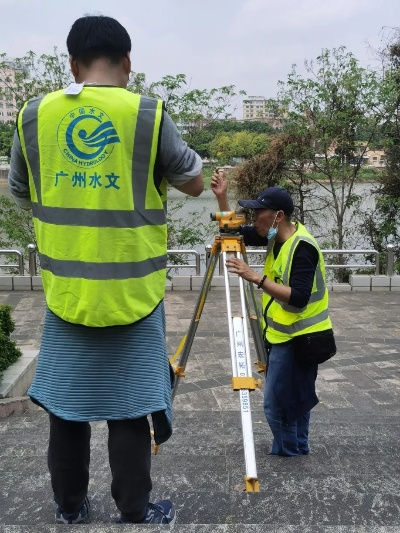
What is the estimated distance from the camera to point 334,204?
13.0 m

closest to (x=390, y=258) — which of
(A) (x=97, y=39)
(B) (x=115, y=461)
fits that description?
(B) (x=115, y=461)

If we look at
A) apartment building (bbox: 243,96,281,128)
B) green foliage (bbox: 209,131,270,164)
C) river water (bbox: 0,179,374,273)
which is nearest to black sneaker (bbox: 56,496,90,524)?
river water (bbox: 0,179,374,273)

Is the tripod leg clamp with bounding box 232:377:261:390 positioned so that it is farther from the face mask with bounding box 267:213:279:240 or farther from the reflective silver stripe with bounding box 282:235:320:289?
the face mask with bounding box 267:213:279:240

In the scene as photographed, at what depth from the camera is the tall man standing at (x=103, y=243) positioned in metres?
1.58

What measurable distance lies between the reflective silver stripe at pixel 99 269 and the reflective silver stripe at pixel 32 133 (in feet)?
0.67

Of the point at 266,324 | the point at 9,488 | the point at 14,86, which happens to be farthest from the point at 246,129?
the point at 9,488

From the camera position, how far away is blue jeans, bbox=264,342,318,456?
2842 millimetres

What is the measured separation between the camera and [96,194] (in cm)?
158

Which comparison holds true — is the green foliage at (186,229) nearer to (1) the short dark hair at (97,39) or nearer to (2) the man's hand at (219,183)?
(2) the man's hand at (219,183)

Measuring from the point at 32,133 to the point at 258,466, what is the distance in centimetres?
193

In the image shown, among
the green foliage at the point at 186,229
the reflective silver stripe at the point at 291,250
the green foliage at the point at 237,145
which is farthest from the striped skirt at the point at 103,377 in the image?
the green foliage at the point at 237,145

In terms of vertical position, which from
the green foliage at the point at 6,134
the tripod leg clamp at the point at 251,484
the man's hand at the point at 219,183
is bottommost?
the tripod leg clamp at the point at 251,484

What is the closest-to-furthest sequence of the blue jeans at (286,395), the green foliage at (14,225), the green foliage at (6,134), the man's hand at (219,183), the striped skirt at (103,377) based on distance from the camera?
the striped skirt at (103,377), the man's hand at (219,183), the blue jeans at (286,395), the green foliage at (6,134), the green foliage at (14,225)

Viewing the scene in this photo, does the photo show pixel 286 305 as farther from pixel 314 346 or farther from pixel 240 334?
pixel 240 334
